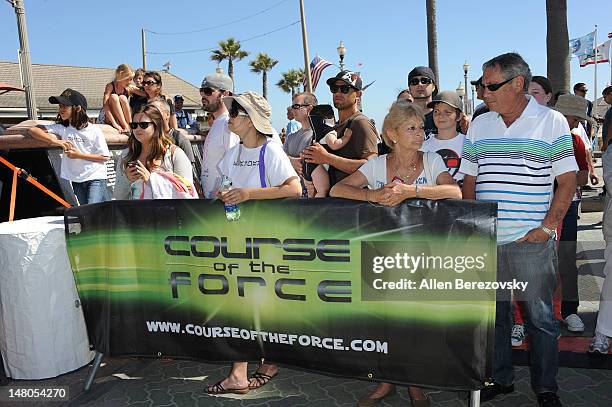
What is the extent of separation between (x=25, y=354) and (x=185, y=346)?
4.34ft

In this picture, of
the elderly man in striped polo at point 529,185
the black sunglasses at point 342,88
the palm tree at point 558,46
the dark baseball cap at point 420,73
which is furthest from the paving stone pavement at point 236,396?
the palm tree at point 558,46

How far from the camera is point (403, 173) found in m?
3.43

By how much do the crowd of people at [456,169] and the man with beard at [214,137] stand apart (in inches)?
0.5

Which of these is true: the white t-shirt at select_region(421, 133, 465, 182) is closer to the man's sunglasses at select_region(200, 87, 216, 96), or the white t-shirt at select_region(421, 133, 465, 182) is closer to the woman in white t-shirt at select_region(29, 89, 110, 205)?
the man's sunglasses at select_region(200, 87, 216, 96)

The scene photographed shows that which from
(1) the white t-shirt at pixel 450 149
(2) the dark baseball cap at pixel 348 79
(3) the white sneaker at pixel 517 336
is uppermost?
(2) the dark baseball cap at pixel 348 79

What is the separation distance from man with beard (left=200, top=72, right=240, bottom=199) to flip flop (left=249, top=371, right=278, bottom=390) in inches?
58.0

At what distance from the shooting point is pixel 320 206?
3352 millimetres

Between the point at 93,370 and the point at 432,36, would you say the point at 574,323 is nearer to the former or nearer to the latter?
the point at 93,370

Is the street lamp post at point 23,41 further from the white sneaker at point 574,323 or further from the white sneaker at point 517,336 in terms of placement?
the white sneaker at point 574,323

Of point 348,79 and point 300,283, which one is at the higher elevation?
point 348,79

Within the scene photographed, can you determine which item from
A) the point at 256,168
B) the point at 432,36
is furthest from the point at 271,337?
the point at 432,36

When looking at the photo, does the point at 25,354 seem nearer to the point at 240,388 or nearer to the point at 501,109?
the point at 240,388

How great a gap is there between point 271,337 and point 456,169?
6.04ft

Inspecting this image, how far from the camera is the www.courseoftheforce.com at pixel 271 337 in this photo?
3.30 meters
